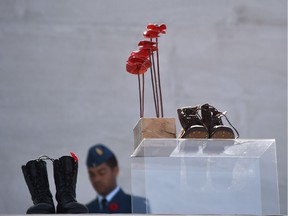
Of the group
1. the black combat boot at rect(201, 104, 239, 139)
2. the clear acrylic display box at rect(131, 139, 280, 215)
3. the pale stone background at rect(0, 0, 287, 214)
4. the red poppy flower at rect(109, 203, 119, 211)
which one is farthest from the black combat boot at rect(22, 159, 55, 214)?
the red poppy flower at rect(109, 203, 119, 211)

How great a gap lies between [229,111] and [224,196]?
1.79 metres

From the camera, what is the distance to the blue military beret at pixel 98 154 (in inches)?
209

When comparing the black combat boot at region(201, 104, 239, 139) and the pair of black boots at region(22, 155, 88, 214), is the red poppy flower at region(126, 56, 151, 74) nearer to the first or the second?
the black combat boot at region(201, 104, 239, 139)

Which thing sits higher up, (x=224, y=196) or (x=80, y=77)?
(x=80, y=77)

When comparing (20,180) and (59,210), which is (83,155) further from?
(59,210)

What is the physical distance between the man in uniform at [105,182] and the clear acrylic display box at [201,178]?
1620 mm

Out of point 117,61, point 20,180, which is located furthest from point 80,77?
point 20,180

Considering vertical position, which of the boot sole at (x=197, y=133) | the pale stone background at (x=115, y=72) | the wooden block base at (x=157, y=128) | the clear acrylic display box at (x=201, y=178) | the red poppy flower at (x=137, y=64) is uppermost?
the pale stone background at (x=115, y=72)

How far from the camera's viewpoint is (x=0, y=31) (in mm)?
5406

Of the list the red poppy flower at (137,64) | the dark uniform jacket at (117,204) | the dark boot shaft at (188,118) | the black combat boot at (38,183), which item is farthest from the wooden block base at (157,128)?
the dark uniform jacket at (117,204)

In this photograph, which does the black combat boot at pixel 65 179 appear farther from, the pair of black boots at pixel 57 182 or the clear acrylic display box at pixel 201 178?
the clear acrylic display box at pixel 201 178

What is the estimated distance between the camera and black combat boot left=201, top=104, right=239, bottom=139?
3.72 metres

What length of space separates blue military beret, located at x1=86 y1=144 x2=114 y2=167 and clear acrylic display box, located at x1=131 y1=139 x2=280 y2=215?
1622 millimetres

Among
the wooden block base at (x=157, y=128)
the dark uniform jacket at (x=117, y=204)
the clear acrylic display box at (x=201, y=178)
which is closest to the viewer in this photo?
the clear acrylic display box at (x=201, y=178)
